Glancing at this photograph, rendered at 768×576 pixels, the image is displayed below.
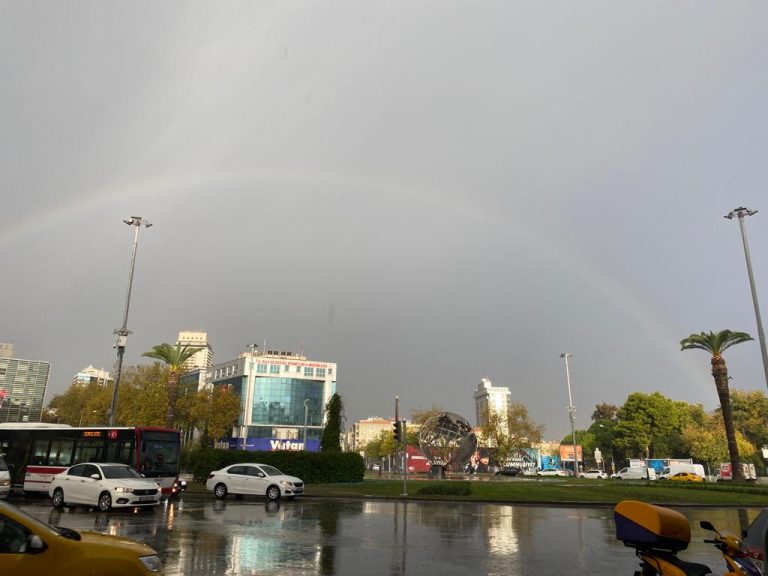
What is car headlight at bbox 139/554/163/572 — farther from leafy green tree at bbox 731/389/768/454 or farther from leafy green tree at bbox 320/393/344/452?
leafy green tree at bbox 731/389/768/454

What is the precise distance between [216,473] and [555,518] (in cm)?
1570

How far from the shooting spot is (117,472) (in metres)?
18.4

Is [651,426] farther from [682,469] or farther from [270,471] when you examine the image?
[270,471]

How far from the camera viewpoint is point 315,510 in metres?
19.4

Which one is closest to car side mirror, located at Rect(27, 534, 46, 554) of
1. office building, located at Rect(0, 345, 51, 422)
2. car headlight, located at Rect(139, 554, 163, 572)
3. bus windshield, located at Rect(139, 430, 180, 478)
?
car headlight, located at Rect(139, 554, 163, 572)

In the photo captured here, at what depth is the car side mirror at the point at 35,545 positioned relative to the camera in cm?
492

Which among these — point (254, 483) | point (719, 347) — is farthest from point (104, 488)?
point (719, 347)

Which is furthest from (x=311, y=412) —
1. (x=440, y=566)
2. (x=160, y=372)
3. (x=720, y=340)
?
(x=440, y=566)

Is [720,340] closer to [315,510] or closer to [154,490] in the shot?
[315,510]

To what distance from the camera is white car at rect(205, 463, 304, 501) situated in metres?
23.5

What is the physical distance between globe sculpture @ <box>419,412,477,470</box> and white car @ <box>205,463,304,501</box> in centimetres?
3680

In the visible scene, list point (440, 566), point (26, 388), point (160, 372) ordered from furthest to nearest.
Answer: point (26, 388), point (160, 372), point (440, 566)

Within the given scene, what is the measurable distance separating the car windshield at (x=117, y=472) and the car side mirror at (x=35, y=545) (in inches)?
585

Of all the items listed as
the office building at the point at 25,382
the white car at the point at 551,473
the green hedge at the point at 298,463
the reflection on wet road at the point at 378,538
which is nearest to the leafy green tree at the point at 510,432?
the white car at the point at 551,473
